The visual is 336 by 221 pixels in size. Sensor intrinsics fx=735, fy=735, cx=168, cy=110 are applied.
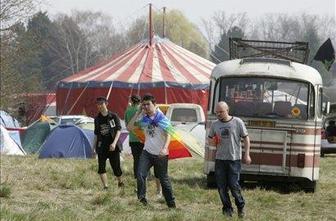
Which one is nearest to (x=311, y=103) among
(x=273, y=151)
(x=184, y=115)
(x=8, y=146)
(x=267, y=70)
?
(x=267, y=70)

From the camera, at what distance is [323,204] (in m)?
12.7

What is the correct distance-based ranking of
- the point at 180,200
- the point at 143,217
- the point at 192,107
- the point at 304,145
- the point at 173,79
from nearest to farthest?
the point at 143,217 < the point at 180,200 < the point at 304,145 < the point at 192,107 < the point at 173,79

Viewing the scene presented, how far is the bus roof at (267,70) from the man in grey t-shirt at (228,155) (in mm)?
3649

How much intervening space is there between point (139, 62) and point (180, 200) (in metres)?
24.4

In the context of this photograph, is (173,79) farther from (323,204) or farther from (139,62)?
(323,204)

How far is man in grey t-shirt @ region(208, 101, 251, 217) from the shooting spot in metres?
10.6

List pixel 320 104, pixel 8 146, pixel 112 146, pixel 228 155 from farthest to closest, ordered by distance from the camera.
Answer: pixel 8 146, pixel 320 104, pixel 112 146, pixel 228 155

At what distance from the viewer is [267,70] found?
14.3m

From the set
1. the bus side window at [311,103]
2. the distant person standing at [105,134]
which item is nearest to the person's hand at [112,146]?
the distant person standing at [105,134]

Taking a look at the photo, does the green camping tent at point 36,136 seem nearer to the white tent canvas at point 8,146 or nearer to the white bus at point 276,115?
the white tent canvas at point 8,146

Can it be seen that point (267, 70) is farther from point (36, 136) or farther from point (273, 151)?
point (36, 136)

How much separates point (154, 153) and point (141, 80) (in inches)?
914

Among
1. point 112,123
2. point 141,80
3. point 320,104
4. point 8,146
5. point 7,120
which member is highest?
point 320,104

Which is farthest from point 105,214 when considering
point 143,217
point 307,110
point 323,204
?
point 307,110
